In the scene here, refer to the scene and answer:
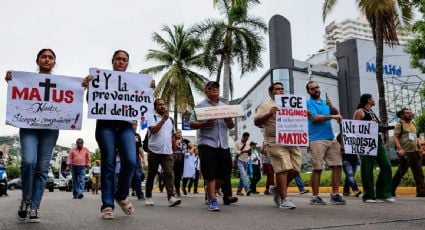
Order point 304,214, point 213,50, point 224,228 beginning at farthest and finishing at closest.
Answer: point 213,50 → point 304,214 → point 224,228

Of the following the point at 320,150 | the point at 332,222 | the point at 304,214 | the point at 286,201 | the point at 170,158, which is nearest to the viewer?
the point at 332,222

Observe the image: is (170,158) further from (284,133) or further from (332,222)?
(332,222)

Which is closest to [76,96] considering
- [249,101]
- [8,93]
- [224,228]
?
[8,93]

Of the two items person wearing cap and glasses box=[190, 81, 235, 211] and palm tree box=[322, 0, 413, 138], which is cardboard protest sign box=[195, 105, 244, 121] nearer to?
person wearing cap and glasses box=[190, 81, 235, 211]

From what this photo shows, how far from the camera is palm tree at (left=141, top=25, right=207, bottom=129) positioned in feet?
106

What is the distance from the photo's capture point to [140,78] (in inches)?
237

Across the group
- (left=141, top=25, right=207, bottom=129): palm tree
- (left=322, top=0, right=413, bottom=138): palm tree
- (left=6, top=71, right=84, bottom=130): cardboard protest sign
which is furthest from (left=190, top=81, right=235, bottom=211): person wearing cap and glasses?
(left=141, top=25, right=207, bottom=129): palm tree

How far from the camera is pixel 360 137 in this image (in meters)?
7.93

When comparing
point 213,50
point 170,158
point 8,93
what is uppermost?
point 213,50

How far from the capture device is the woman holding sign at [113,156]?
17.4ft

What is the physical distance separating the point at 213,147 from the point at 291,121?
121 cm

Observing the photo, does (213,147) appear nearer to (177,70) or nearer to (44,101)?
(44,101)

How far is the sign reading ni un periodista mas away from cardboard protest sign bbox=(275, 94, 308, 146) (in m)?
1.99

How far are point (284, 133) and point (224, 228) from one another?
Result: 264 cm
